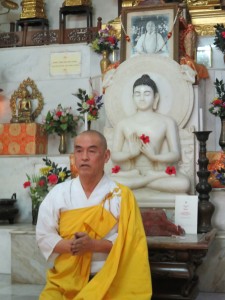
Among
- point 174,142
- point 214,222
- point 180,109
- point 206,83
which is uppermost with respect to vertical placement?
point 206,83

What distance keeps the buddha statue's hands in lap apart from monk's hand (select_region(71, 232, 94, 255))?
2.29 meters

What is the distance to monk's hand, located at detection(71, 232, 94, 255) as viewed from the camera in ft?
8.46

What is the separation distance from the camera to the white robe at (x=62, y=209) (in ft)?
8.96

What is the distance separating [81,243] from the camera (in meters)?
2.58

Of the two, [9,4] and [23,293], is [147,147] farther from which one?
[9,4]

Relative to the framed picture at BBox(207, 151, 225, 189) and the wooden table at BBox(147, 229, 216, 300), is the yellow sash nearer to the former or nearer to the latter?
Result: the wooden table at BBox(147, 229, 216, 300)

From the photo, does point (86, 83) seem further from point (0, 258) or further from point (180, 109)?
point (0, 258)

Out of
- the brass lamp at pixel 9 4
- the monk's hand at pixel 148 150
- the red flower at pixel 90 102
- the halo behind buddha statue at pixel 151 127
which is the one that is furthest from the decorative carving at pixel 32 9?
the monk's hand at pixel 148 150

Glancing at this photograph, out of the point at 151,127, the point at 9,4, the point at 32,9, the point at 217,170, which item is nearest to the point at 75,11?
the point at 32,9

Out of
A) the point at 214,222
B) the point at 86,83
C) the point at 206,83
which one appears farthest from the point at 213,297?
the point at 86,83

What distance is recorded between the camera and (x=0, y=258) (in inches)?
190

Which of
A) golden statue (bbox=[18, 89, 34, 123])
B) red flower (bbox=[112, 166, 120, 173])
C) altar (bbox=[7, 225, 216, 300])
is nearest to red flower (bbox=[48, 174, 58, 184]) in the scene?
red flower (bbox=[112, 166, 120, 173])

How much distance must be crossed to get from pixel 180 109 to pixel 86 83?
2.11 meters

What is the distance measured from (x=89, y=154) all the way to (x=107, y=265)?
1.85ft
